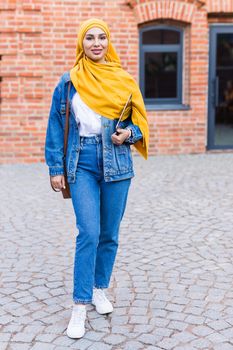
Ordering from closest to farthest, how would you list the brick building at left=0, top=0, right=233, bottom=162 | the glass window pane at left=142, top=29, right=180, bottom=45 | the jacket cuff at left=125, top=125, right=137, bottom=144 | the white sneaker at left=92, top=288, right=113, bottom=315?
the jacket cuff at left=125, top=125, right=137, bottom=144, the white sneaker at left=92, top=288, right=113, bottom=315, the brick building at left=0, top=0, right=233, bottom=162, the glass window pane at left=142, top=29, right=180, bottom=45

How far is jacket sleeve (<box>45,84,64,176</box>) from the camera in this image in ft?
11.3

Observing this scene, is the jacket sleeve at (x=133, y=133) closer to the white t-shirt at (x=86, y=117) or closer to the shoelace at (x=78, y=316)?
the white t-shirt at (x=86, y=117)

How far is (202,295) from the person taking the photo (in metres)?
3.97

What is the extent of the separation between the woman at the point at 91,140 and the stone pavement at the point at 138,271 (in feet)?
1.08

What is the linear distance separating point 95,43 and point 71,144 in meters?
0.63

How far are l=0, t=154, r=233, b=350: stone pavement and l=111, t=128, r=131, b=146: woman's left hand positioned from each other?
1.15 meters

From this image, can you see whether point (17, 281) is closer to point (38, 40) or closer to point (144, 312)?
point (144, 312)

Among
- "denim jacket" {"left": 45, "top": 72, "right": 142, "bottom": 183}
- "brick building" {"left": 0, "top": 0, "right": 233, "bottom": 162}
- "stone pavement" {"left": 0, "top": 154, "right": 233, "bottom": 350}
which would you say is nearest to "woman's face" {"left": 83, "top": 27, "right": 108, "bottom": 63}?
"denim jacket" {"left": 45, "top": 72, "right": 142, "bottom": 183}

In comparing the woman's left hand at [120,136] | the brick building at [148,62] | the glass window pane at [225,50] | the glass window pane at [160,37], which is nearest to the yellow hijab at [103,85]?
the woman's left hand at [120,136]

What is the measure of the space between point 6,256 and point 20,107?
17.9 feet

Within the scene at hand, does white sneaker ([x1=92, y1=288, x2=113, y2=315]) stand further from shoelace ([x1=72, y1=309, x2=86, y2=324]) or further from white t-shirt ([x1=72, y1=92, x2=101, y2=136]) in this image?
white t-shirt ([x1=72, y1=92, x2=101, y2=136])

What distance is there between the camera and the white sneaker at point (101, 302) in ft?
12.0

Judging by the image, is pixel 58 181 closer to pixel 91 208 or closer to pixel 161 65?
pixel 91 208

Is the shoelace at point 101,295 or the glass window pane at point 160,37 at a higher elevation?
the glass window pane at point 160,37
